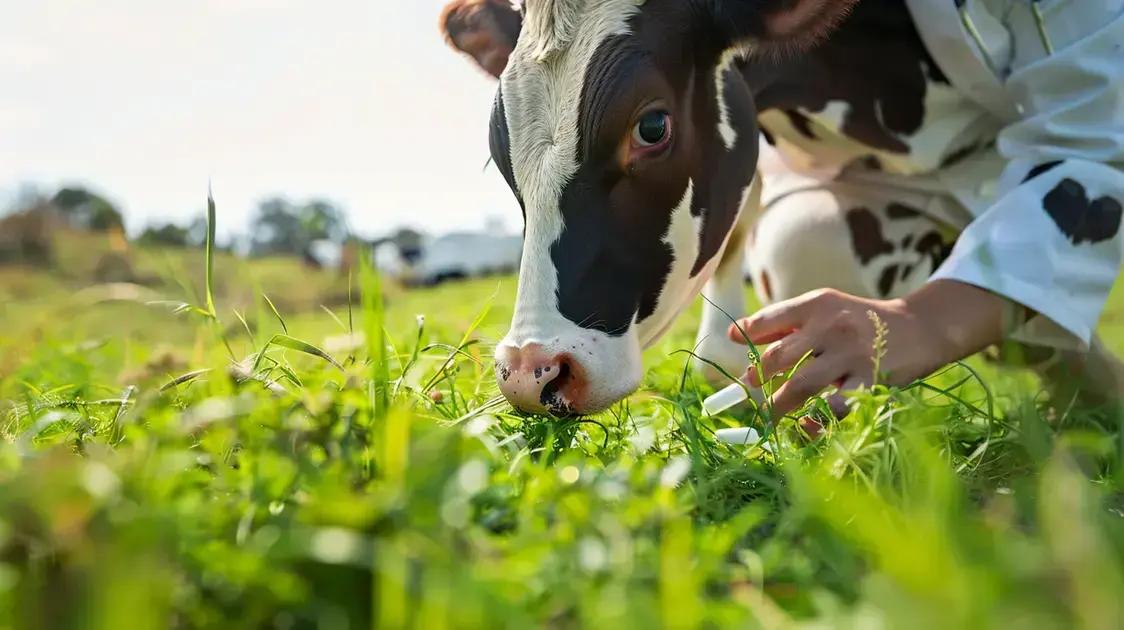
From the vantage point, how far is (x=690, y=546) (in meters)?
0.83

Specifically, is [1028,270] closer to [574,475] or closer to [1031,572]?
[574,475]

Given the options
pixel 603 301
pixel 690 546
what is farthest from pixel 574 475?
pixel 603 301

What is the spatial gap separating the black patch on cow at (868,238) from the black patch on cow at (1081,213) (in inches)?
27.6

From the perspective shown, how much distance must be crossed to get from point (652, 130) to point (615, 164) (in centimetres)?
10

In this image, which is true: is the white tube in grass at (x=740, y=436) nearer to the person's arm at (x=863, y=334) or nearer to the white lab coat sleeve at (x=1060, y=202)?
the person's arm at (x=863, y=334)

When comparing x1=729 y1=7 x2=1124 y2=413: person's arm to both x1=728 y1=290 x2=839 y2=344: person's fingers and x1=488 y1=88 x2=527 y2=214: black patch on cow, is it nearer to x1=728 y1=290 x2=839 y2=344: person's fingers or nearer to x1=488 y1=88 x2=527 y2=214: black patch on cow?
x1=728 y1=290 x2=839 y2=344: person's fingers

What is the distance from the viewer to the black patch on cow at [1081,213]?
1872mm

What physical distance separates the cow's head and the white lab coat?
1.68 ft

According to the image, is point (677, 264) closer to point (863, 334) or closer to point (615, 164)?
point (615, 164)

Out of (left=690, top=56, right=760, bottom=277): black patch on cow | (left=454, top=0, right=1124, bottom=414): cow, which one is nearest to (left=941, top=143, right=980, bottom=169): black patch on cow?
(left=454, top=0, right=1124, bottom=414): cow

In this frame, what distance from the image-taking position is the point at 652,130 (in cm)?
167

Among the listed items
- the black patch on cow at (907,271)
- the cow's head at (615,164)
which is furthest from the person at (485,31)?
the black patch on cow at (907,271)

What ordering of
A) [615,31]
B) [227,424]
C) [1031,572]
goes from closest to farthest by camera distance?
[1031,572] → [227,424] → [615,31]

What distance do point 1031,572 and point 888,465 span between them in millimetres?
528
